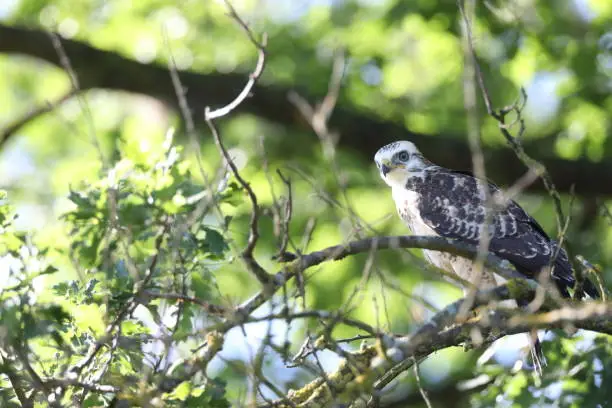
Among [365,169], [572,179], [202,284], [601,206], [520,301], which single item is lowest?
[520,301]

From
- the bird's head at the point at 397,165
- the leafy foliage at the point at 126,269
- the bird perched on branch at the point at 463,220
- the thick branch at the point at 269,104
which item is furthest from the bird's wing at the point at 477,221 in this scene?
the thick branch at the point at 269,104

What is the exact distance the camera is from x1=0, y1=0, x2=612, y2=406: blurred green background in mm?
10125

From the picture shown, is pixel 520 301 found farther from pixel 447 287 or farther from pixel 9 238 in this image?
pixel 447 287

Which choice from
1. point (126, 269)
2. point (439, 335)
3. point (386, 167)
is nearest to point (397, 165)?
point (386, 167)

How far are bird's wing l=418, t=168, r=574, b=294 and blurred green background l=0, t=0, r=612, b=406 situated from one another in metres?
2.26

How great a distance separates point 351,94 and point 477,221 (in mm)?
5002

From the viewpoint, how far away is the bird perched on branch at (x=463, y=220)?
6562 mm

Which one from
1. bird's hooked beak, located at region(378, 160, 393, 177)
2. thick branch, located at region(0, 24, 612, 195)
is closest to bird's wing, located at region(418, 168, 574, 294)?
bird's hooked beak, located at region(378, 160, 393, 177)

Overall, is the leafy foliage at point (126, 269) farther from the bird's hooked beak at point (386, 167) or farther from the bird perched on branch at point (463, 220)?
the bird's hooked beak at point (386, 167)

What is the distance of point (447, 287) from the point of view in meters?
11.7

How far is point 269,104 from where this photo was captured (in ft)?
34.1

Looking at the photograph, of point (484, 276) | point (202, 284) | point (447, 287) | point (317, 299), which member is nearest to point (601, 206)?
point (484, 276)

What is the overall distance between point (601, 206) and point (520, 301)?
0.70 metres

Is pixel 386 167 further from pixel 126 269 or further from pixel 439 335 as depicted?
pixel 439 335
